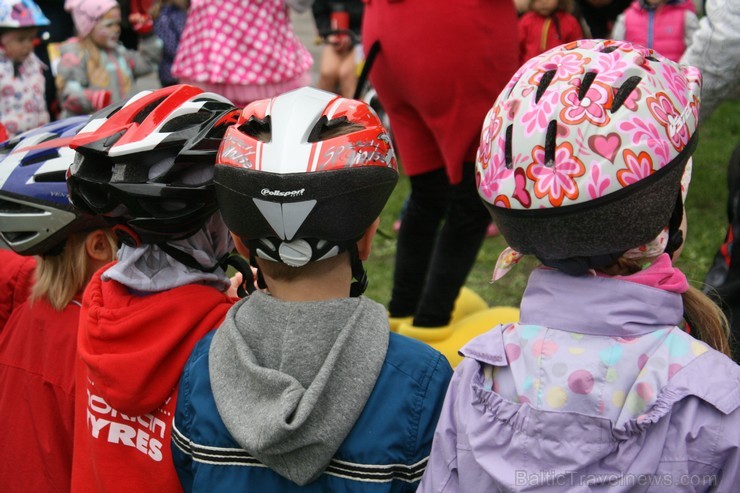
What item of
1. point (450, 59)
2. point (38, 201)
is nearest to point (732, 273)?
point (450, 59)

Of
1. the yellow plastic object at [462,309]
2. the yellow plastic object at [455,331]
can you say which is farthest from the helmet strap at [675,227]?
the yellow plastic object at [462,309]

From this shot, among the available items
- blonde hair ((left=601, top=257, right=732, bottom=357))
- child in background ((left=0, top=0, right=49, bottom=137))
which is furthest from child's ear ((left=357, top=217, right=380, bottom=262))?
child in background ((left=0, top=0, right=49, bottom=137))

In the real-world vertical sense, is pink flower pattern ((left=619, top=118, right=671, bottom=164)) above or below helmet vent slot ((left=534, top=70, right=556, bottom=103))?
below

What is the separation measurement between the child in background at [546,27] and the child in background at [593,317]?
4669 millimetres

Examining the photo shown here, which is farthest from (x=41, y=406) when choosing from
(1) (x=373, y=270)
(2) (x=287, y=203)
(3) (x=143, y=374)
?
(1) (x=373, y=270)

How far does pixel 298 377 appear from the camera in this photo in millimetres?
2088

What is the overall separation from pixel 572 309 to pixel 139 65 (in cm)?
735

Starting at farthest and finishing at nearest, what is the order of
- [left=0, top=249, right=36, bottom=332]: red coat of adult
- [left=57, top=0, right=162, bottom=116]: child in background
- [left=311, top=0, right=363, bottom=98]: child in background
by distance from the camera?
[left=311, top=0, right=363, bottom=98]: child in background
[left=57, top=0, right=162, bottom=116]: child in background
[left=0, top=249, right=36, bottom=332]: red coat of adult

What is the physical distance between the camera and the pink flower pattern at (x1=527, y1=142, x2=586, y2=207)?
75.0 inches

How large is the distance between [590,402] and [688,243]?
4535mm

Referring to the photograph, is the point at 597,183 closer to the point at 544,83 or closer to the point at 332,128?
the point at 544,83

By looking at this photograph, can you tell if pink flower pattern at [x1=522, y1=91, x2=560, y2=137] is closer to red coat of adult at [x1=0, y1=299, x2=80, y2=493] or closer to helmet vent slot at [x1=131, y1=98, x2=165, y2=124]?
helmet vent slot at [x1=131, y1=98, x2=165, y2=124]

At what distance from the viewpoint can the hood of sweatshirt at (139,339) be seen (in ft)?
7.74

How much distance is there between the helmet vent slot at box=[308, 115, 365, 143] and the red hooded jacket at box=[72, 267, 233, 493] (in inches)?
25.4
